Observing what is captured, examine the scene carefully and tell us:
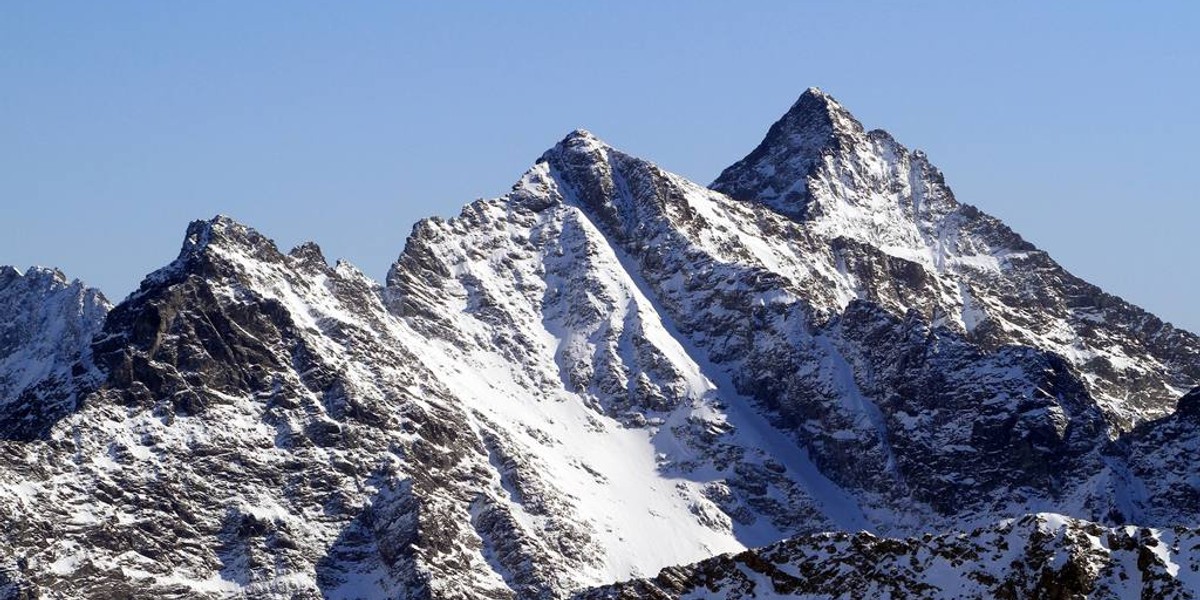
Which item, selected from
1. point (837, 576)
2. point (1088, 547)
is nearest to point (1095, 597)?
point (1088, 547)

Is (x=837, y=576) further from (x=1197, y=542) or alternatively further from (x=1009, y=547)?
(x=1197, y=542)

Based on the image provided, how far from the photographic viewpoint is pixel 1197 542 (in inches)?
7564

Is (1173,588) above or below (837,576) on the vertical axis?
below

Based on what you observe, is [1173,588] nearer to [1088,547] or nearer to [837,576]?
[1088,547]

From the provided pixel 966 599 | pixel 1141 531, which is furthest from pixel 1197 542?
pixel 966 599

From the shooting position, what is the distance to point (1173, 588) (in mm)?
188375

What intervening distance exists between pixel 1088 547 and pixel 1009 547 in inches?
224

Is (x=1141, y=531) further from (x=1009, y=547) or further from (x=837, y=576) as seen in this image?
(x=837, y=576)

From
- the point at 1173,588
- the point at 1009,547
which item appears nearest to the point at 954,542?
the point at 1009,547

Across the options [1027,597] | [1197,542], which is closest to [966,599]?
[1027,597]

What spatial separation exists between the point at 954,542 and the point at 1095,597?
11930 mm

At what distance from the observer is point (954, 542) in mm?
196375

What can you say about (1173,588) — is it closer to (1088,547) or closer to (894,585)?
(1088,547)

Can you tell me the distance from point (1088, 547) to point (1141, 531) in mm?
5033
